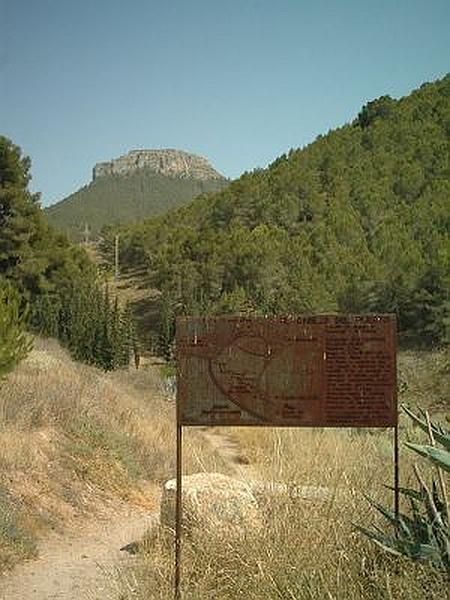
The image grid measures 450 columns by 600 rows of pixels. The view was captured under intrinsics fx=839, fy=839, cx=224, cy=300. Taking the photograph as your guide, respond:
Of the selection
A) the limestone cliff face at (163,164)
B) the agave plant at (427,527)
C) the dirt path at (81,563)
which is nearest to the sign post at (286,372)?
the agave plant at (427,527)

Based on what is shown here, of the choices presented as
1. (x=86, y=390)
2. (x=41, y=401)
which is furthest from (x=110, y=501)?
(x=86, y=390)

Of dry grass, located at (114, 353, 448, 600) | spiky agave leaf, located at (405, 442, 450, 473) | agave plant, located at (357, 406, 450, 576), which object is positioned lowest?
dry grass, located at (114, 353, 448, 600)

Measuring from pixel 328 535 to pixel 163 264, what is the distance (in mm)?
45544

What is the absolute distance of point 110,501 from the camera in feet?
37.5

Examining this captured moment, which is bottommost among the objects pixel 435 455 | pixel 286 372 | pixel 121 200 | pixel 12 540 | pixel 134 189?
pixel 12 540

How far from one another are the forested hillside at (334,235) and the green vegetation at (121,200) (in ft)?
110

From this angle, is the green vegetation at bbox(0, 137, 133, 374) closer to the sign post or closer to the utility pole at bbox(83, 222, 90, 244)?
the sign post

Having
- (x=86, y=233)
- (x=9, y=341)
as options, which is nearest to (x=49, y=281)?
(x=9, y=341)

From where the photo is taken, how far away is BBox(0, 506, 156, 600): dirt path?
6.92 metres

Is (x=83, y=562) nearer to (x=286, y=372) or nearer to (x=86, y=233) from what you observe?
(x=286, y=372)

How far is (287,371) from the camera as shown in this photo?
223 inches

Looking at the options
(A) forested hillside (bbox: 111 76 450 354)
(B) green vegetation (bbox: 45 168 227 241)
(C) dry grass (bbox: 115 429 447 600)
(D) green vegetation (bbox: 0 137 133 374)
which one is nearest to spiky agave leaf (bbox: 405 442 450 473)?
(C) dry grass (bbox: 115 429 447 600)

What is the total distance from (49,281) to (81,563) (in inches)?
1225

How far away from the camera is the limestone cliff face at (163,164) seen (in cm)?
13600
